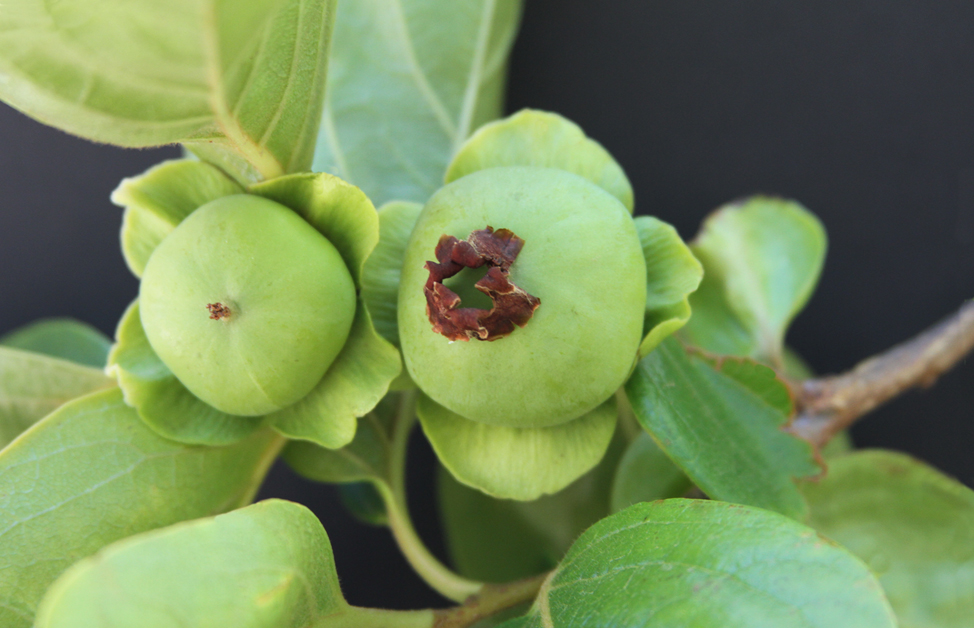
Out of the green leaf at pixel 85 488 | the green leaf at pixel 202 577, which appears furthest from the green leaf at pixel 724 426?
the green leaf at pixel 85 488

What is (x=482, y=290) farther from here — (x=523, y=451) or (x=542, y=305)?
(x=523, y=451)

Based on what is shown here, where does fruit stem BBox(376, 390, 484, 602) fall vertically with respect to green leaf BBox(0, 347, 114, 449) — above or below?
below

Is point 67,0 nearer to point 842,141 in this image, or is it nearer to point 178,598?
point 178,598

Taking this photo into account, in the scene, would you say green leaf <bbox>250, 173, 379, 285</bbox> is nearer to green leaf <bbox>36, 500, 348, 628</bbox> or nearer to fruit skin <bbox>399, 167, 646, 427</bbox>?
fruit skin <bbox>399, 167, 646, 427</bbox>

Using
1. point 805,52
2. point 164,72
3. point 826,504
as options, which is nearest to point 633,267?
point 164,72

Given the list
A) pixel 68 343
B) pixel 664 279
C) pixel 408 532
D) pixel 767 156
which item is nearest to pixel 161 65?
pixel 664 279

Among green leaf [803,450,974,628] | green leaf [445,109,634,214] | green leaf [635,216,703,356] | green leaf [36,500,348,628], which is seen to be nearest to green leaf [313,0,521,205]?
green leaf [445,109,634,214]

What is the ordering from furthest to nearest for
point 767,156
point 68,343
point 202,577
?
point 767,156 → point 68,343 → point 202,577
